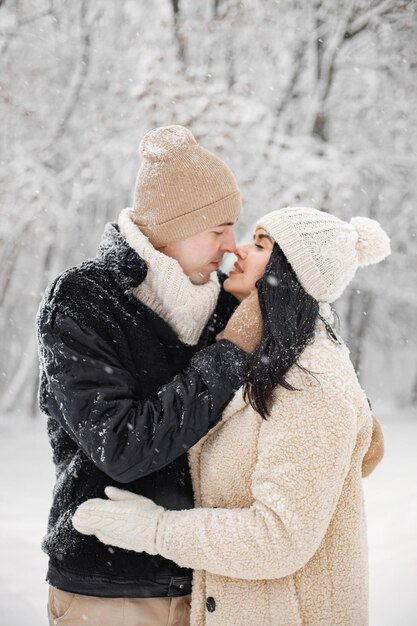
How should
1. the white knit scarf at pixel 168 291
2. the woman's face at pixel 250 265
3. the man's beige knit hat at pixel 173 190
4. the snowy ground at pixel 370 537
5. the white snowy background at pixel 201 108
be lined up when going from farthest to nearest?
the white snowy background at pixel 201 108 → the snowy ground at pixel 370 537 → the man's beige knit hat at pixel 173 190 → the woman's face at pixel 250 265 → the white knit scarf at pixel 168 291

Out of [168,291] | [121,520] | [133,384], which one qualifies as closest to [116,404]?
[133,384]

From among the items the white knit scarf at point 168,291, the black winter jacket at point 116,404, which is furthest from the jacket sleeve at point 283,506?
the white knit scarf at point 168,291

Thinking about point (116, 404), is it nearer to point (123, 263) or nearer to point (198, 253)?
point (123, 263)

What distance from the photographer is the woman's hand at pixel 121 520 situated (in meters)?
2.16

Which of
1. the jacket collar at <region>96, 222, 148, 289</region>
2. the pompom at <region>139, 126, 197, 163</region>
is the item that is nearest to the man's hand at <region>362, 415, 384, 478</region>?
the jacket collar at <region>96, 222, 148, 289</region>

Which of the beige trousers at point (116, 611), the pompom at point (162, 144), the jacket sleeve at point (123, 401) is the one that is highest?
the pompom at point (162, 144)

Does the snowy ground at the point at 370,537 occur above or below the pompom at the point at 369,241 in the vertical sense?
below

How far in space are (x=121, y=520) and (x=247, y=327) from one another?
81 cm

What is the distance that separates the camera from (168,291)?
2486 mm

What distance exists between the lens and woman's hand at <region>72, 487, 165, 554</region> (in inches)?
85.1

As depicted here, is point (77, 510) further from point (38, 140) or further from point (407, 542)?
point (38, 140)

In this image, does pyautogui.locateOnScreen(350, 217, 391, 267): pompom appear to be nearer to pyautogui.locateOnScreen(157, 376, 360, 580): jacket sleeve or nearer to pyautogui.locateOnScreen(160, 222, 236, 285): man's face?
pyautogui.locateOnScreen(160, 222, 236, 285): man's face

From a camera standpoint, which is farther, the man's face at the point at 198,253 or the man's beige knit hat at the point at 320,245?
the man's face at the point at 198,253

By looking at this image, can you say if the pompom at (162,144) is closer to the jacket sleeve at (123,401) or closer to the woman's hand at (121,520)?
the jacket sleeve at (123,401)
